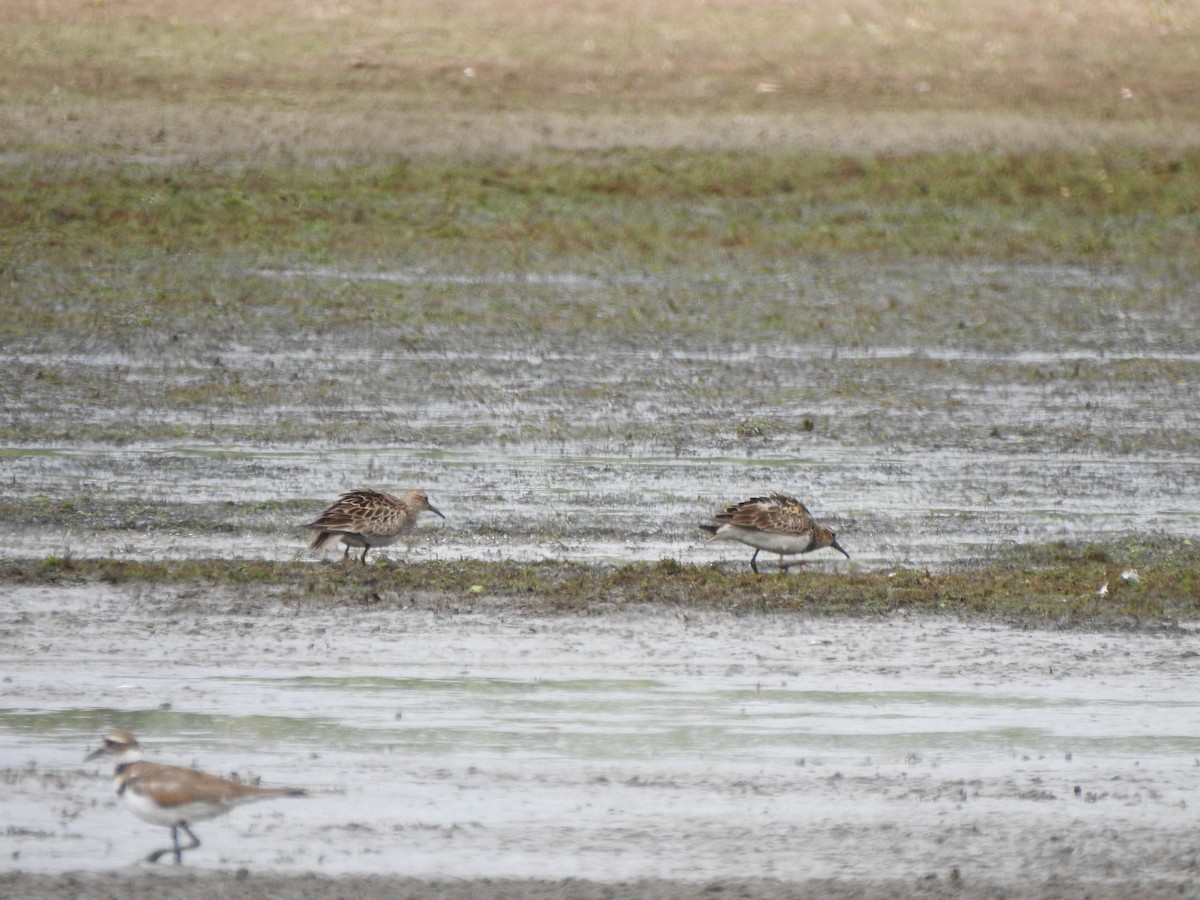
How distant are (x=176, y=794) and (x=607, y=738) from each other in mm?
2272

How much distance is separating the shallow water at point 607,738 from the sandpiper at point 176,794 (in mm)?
221

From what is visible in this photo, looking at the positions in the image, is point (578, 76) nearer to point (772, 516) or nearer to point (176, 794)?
point (772, 516)

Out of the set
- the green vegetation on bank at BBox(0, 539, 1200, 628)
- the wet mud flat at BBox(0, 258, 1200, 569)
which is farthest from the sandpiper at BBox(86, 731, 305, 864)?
the wet mud flat at BBox(0, 258, 1200, 569)

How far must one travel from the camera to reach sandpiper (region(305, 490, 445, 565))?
12.2 meters

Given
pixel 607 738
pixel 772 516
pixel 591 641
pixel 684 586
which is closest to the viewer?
pixel 607 738

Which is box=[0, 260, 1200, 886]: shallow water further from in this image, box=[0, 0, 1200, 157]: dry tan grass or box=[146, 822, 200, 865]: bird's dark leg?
box=[0, 0, 1200, 157]: dry tan grass

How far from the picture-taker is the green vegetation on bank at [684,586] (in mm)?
11508

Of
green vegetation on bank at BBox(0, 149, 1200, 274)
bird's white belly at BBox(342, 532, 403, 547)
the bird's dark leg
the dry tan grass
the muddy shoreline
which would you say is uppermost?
the dry tan grass

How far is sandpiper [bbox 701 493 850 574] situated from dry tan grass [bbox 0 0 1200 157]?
53.7 feet

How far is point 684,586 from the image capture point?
1191 centimetres

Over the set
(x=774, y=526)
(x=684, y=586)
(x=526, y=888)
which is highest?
(x=774, y=526)

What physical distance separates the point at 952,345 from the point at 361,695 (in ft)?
39.3

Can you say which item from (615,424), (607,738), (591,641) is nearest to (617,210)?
(615,424)

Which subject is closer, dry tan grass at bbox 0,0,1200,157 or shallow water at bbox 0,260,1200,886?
shallow water at bbox 0,260,1200,886
